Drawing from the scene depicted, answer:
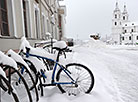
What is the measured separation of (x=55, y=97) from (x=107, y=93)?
44.5 inches

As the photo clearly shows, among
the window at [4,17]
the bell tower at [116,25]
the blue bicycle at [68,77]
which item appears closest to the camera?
the blue bicycle at [68,77]

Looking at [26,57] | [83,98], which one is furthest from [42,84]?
[83,98]

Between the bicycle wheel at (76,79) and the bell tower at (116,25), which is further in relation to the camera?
the bell tower at (116,25)

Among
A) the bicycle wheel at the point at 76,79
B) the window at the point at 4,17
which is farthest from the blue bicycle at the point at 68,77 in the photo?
the window at the point at 4,17

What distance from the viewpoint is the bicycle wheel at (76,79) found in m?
2.37

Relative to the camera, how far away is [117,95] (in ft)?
8.41

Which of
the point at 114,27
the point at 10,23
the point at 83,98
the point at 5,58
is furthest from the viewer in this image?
the point at 114,27

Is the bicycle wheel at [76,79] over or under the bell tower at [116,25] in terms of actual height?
under

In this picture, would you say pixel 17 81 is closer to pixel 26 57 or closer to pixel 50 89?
pixel 26 57

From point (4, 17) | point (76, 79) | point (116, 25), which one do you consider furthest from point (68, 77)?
point (116, 25)

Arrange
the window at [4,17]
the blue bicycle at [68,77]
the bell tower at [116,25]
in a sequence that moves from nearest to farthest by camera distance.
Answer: the blue bicycle at [68,77] < the window at [4,17] < the bell tower at [116,25]

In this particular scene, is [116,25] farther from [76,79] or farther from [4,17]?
[76,79]

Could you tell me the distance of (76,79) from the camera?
241cm

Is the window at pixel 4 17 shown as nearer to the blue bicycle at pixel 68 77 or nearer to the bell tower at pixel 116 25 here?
the blue bicycle at pixel 68 77
